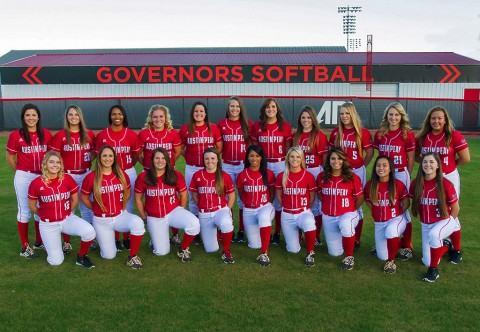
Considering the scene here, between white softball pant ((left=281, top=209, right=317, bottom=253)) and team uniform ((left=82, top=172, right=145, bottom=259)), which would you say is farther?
white softball pant ((left=281, top=209, right=317, bottom=253))

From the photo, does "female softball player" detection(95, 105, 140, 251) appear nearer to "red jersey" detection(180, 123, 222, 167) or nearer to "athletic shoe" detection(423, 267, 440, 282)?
"red jersey" detection(180, 123, 222, 167)

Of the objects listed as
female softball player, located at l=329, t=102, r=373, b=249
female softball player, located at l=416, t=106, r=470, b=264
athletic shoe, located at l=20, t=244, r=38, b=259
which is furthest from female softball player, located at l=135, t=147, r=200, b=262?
female softball player, located at l=416, t=106, r=470, b=264

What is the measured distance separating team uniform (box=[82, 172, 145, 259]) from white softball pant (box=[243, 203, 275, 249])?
3.81ft

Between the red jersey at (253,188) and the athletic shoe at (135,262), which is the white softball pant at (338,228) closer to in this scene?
the red jersey at (253,188)

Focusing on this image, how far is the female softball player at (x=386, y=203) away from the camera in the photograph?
15.3ft

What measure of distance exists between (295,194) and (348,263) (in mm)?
898

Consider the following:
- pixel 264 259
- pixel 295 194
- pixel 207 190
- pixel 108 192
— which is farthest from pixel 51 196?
pixel 295 194

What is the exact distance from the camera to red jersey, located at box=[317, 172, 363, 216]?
16.0 feet

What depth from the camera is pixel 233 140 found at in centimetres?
565

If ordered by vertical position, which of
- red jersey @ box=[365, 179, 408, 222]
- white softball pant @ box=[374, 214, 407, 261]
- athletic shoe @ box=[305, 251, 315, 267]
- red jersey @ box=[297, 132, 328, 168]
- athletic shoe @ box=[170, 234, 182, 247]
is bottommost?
athletic shoe @ box=[305, 251, 315, 267]

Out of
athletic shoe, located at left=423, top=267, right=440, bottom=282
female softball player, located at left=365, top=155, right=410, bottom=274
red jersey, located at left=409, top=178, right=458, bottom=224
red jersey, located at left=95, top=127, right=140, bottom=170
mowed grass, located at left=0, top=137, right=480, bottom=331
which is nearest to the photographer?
mowed grass, located at left=0, top=137, right=480, bottom=331

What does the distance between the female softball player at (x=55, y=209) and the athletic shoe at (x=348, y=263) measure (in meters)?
2.54

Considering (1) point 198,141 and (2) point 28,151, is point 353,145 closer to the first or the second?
(1) point 198,141

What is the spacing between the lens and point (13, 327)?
3.52 metres
